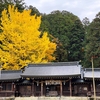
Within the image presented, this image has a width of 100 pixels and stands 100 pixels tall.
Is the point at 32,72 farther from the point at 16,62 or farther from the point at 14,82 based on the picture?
the point at 16,62

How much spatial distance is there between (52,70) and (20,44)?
6.95m

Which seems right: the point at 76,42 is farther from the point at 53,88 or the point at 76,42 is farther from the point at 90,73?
the point at 53,88

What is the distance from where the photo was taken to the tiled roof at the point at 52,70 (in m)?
28.9

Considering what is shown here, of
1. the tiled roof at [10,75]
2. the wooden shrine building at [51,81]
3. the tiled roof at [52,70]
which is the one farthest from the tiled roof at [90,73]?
the tiled roof at [10,75]

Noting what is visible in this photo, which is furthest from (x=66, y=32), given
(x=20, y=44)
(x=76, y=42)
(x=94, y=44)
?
(x=20, y=44)

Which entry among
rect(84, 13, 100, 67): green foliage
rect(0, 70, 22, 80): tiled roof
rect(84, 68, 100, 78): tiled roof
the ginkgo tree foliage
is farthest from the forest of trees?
rect(0, 70, 22, 80): tiled roof

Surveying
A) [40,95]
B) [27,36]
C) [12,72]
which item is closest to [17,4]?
[27,36]

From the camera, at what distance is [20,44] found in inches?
1363

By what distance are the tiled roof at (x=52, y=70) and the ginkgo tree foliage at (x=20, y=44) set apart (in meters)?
2.98

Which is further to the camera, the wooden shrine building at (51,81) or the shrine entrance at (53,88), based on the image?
the shrine entrance at (53,88)

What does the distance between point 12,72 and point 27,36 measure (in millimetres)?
5920

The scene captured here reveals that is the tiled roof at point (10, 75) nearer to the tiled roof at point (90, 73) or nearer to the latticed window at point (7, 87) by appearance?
the latticed window at point (7, 87)

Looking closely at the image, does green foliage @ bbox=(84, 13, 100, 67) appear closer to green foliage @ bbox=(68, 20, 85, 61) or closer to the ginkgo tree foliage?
the ginkgo tree foliage

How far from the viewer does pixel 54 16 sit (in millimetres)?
63531
